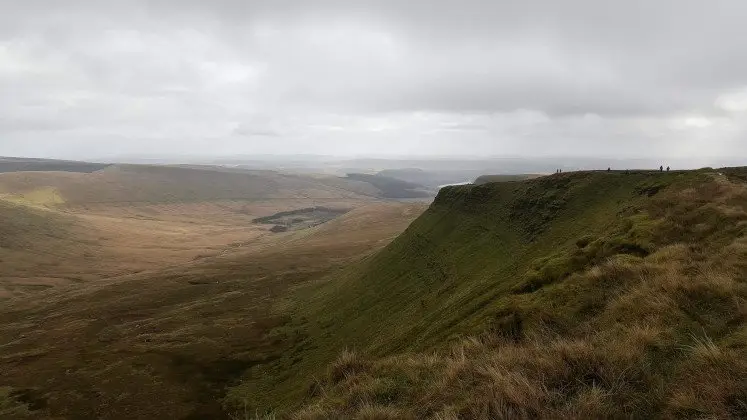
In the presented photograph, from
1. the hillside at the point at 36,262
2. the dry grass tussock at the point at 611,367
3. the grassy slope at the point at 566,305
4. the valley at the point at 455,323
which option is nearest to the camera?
the dry grass tussock at the point at 611,367

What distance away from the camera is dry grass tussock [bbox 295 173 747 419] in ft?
32.3

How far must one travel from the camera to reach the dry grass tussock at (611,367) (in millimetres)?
9836

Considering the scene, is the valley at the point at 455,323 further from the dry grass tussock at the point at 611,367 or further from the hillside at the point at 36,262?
the hillside at the point at 36,262

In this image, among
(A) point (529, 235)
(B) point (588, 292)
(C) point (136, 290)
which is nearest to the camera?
(B) point (588, 292)

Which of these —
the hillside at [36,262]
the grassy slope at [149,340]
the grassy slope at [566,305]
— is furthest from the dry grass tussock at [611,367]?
the hillside at [36,262]

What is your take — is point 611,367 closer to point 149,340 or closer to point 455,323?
point 455,323

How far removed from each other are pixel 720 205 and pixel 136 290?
12181 centimetres

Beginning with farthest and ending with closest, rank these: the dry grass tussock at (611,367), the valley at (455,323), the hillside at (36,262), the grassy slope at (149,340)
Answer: the hillside at (36,262)
the grassy slope at (149,340)
the valley at (455,323)
the dry grass tussock at (611,367)

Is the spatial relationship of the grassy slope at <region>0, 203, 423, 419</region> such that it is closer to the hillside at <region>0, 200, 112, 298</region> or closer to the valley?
the valley

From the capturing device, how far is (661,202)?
119ft

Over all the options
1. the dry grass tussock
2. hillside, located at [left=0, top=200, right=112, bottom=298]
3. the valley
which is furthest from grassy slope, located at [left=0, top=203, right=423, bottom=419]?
the dry grass tussock

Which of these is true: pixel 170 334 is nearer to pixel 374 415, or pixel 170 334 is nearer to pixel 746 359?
pixel 374 415

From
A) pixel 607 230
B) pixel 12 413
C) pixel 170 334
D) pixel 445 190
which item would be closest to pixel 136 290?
pixel 170 334

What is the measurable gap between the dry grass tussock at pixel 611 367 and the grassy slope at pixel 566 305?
2.2 inches
